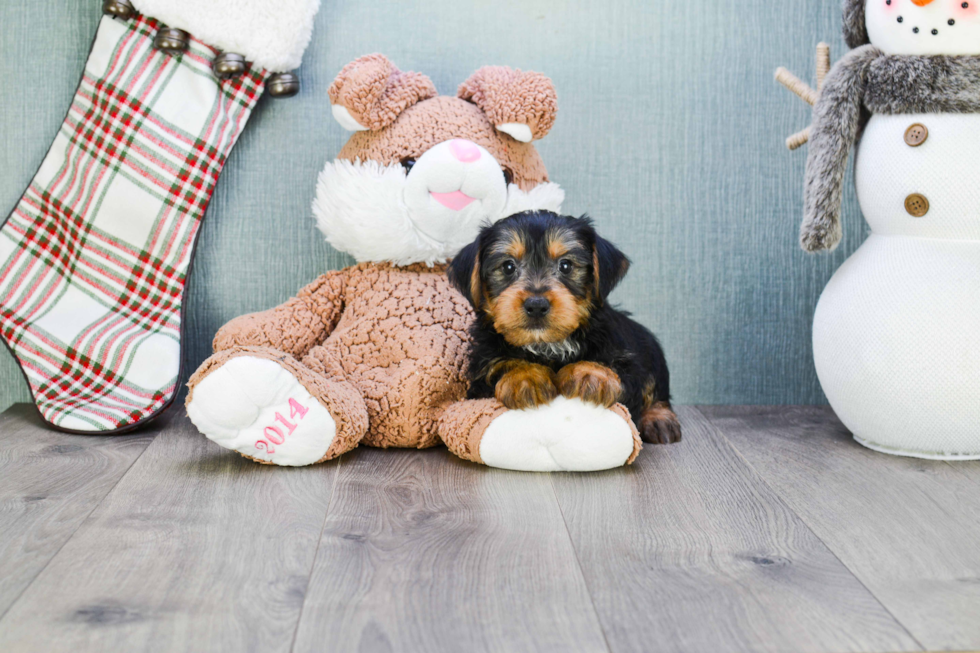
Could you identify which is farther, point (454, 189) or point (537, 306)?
point (454, 189)

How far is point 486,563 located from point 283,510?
1.42ft

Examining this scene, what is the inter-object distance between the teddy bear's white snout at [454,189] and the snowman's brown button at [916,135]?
0.89 m

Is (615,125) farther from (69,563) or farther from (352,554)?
(69,563)

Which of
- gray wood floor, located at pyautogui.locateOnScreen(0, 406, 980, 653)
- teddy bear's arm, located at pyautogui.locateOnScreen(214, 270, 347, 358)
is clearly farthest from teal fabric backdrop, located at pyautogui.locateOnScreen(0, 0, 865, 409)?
gray wood floor, located at pyautogui.locateOnScreen(0, 406, 980, 653)

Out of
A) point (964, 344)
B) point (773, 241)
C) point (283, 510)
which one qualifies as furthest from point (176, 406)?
point (964, 344)

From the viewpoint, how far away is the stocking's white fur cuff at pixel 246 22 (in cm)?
213

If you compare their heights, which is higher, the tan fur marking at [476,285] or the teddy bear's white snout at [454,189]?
the teddy bear's white snout at [454,189]

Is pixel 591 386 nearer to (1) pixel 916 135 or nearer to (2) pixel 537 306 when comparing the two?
(2) pixel 537 306

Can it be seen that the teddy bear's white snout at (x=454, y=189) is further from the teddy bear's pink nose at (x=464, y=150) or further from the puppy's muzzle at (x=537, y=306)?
the puppy's muzzle at (x=537, y=306)

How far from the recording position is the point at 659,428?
2.09 meters

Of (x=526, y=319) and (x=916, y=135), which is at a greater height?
(x=916, y=135)

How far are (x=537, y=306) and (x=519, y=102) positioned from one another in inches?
23.2

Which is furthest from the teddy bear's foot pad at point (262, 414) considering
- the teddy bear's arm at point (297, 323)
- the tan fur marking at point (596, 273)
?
the tan fur marking at point (596, 273)

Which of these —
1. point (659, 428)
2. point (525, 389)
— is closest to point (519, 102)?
point (525, 389)
